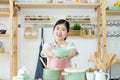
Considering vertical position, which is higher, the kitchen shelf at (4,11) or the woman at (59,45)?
the kitchen shelf at (4,11)

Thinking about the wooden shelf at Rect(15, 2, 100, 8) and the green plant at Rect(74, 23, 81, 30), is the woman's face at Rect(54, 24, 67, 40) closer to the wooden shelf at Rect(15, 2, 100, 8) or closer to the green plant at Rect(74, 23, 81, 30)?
the wooden shelf at Rect(15, 2, 100, 8)

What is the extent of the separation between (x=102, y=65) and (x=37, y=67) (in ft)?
5.16

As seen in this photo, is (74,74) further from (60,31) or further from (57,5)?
(57,5)

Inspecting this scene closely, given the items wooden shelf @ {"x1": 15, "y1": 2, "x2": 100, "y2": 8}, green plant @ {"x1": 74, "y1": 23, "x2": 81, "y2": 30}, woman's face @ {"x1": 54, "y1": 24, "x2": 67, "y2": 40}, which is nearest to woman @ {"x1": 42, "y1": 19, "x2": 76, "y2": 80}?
woman's face @ {"x1": 54, "y1": 24, "x2": 67, "y2": 40}

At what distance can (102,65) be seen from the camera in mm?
1568

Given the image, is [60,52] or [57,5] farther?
[57,5]

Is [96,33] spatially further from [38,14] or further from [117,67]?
[38,14]

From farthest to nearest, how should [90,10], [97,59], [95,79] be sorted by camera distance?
[90,10] → [97,59] → [95,79]

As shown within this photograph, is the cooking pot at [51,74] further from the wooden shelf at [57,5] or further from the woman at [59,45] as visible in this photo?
the wooden shelf at [57,5]

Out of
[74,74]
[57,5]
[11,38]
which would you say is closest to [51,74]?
[74,74]

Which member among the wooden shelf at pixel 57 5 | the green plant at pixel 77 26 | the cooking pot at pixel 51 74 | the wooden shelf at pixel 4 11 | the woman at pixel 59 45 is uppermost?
the wooden shelf at pixel 57 5

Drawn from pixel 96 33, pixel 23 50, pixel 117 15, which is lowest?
pixel 23 50

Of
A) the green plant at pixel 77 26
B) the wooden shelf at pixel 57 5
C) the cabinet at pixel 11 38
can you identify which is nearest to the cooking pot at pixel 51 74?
the cabinet at pixel 11 38

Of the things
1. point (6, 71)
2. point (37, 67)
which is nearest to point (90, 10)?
point (37, 67)
